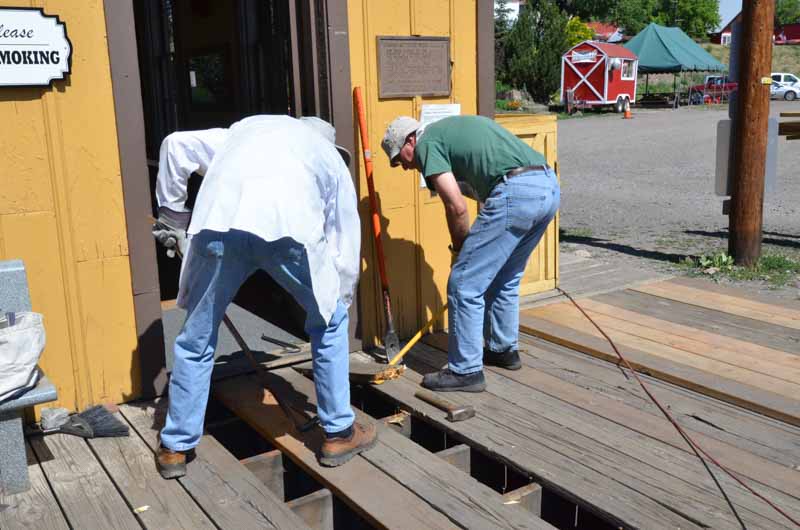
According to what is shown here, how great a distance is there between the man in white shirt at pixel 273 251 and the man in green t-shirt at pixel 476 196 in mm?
691

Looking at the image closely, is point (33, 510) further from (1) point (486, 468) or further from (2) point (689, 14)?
(2) point (689, 14)

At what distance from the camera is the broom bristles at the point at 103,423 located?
12.2ft

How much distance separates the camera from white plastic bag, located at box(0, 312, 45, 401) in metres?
3.10

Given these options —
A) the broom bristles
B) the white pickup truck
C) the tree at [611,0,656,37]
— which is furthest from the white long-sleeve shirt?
the tree at [611,0,656,37]

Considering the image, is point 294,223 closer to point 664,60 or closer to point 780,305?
point 780,305

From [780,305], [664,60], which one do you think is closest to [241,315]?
[780,305]

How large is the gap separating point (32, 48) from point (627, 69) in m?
32.4

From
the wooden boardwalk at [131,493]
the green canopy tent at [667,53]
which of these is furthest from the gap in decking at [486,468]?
the green canopy tent at [667,53]

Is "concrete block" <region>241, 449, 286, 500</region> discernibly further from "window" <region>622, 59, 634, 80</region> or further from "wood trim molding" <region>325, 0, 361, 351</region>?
"window" <region>622, 59, 634, 80</region>

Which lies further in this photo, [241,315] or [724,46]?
[724,46]

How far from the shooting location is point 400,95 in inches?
188

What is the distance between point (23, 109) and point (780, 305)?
4.95 metres

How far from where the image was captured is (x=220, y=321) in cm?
328

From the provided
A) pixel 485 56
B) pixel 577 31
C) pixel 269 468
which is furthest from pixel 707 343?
pixel 577 31
